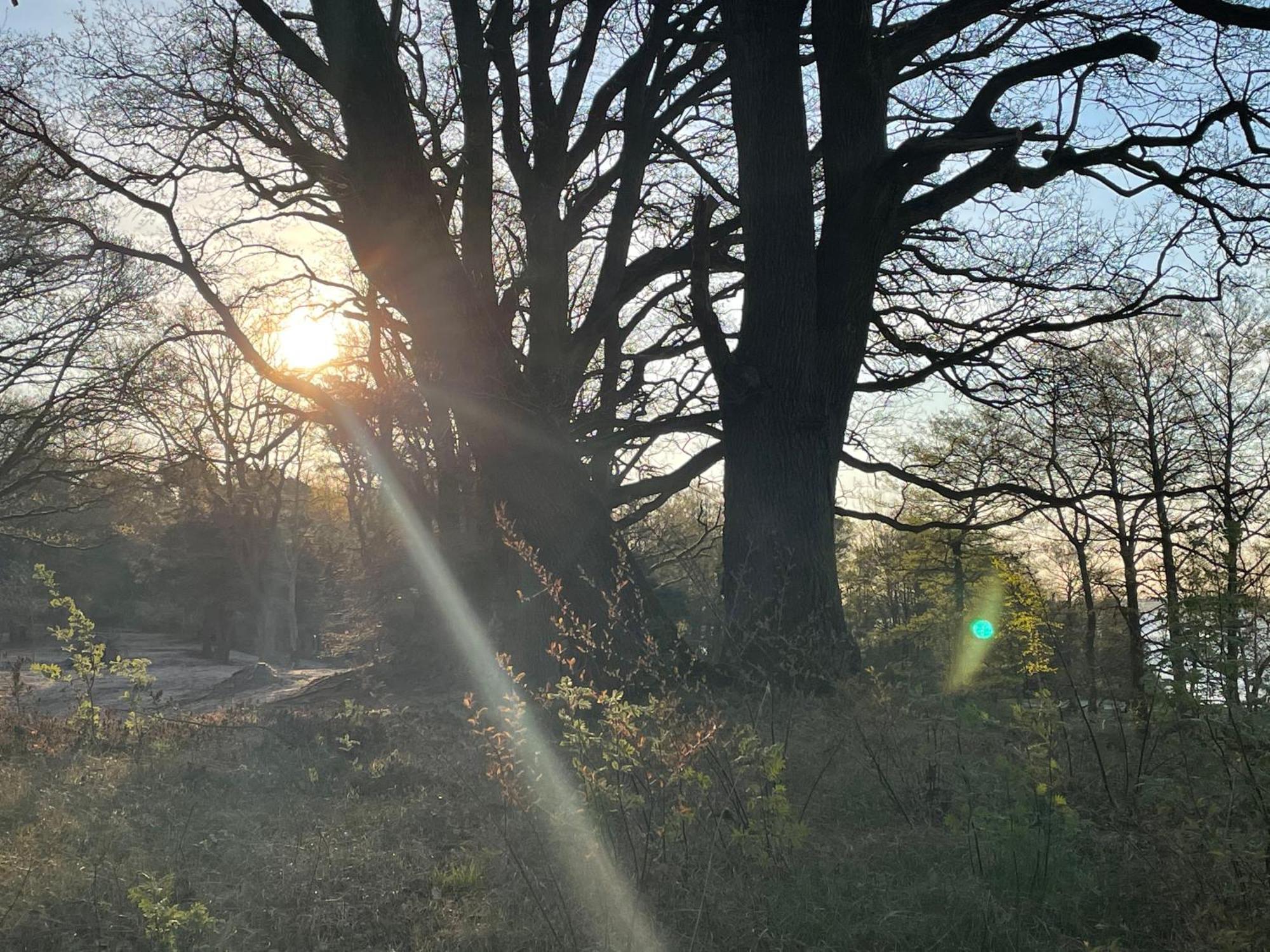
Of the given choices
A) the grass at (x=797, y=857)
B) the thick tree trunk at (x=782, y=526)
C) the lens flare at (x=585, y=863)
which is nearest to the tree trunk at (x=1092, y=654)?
the grass at (x=797, y=857)

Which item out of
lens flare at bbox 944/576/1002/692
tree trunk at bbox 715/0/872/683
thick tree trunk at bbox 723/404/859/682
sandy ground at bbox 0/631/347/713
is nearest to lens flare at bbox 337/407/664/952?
thick tree trunk at bbox 723/404/859/682

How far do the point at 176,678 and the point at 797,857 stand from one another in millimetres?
29583

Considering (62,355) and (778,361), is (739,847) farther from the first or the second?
(62,355)

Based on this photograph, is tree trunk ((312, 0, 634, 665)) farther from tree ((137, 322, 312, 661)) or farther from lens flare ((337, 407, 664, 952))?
tree ((137, 322, 312, 661))

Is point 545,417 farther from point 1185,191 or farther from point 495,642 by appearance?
point 1185,191

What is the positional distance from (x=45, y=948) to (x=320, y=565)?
151 feet

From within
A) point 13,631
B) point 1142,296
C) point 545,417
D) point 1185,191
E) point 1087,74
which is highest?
point 1087,74

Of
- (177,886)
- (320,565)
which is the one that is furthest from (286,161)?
(320,565)

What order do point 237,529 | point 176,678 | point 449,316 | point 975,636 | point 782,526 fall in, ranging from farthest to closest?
point 237,529
point 176,678
point 449,316
point 782,526
point 975,636

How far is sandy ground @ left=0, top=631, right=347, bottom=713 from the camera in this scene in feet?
56.8

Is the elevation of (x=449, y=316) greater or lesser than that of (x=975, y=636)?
greater

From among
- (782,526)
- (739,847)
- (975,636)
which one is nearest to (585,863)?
(739,847)

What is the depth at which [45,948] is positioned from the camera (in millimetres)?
3467

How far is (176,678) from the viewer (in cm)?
2923
